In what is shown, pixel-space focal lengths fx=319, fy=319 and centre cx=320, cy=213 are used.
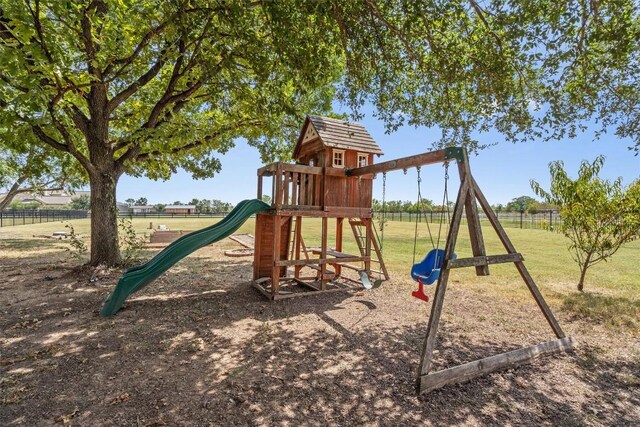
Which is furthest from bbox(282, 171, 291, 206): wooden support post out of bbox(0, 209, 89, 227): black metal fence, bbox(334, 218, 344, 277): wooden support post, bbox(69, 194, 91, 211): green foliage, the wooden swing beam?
bbox(69, 194, 91, 211): green foliage

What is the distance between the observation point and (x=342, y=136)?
8.13m

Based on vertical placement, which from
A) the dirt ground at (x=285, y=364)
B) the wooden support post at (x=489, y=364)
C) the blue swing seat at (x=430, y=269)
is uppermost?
the blue swing seat at (x=430, y=269)

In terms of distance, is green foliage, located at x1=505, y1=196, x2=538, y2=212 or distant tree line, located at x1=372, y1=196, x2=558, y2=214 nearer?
distant tree line, located at x1=372, y1=196, x2=558, y2=214

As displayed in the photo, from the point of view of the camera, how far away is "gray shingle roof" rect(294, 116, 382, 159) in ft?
25.7

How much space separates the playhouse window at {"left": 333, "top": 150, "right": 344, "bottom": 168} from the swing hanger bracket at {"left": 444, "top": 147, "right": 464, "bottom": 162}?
373 cm

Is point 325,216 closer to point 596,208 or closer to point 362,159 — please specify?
point 362,159

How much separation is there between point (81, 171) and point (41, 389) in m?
12.4

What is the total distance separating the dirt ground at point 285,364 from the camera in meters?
3.08

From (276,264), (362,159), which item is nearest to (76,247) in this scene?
(276,264)

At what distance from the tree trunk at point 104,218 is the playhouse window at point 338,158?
20.6 ft

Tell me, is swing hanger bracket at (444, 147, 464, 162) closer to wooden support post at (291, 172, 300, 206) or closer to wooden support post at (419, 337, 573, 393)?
wooden support post at (419, 337, 573, 393)

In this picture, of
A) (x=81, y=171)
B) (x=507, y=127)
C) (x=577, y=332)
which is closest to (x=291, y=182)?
(x=507, y=127)

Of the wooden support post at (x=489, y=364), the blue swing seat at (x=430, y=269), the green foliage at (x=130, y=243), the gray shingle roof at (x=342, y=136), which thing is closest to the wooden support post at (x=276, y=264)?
the gray shingle roof at (x=342, y=136)

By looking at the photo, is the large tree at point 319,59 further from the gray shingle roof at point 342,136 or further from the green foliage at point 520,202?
the green foliage at point 520,202
